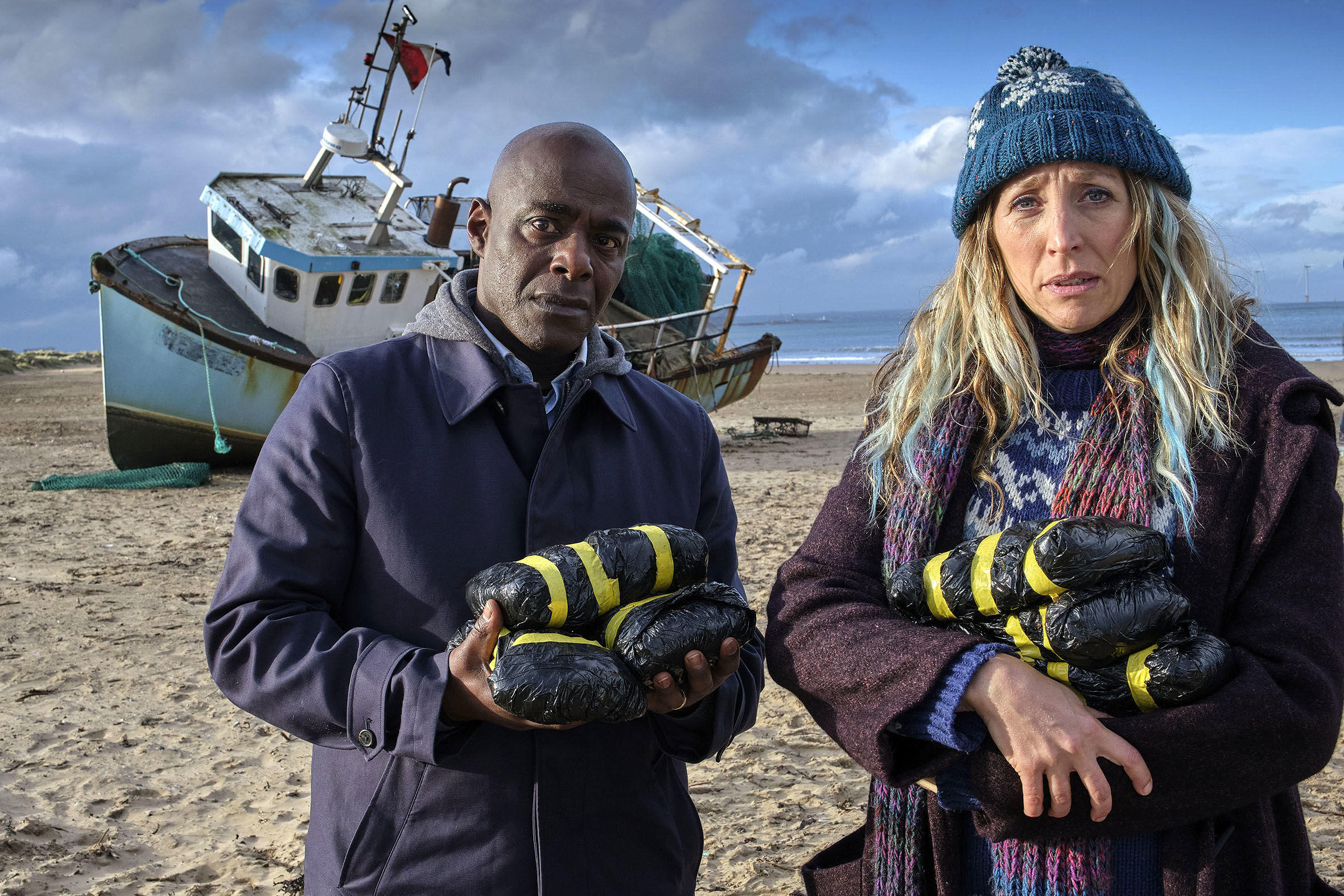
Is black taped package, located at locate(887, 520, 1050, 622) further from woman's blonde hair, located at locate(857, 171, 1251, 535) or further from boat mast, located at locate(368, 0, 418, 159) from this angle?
boat mast, located at locate(368, 0, 418, 159)

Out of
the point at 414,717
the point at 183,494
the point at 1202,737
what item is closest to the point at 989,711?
the point at 1202,737

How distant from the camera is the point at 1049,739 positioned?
4.82 ft

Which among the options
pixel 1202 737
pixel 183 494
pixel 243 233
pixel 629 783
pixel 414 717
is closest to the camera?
pixel 1202 737

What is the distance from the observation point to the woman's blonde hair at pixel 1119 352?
5.44ft

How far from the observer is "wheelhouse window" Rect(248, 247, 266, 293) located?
39.5 ft

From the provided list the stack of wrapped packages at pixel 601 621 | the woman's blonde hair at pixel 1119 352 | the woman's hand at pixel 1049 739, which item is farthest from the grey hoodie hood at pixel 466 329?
the woman's hand at pixel 1049 739

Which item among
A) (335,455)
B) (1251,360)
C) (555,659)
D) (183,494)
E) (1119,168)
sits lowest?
(183,494)

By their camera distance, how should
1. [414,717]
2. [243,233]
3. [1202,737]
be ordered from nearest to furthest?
[1202,737] → [414,717] → [243,233]

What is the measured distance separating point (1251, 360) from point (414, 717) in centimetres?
157

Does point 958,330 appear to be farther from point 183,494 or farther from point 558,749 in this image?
point 183,494

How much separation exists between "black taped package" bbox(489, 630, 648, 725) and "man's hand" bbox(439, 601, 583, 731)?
0.03 metres

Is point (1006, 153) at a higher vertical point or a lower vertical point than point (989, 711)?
higher

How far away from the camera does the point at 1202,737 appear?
1.46m

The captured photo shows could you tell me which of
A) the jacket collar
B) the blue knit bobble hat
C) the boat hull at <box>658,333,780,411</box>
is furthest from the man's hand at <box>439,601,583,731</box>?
the boat hull at <box>658,333,780,411</box>
